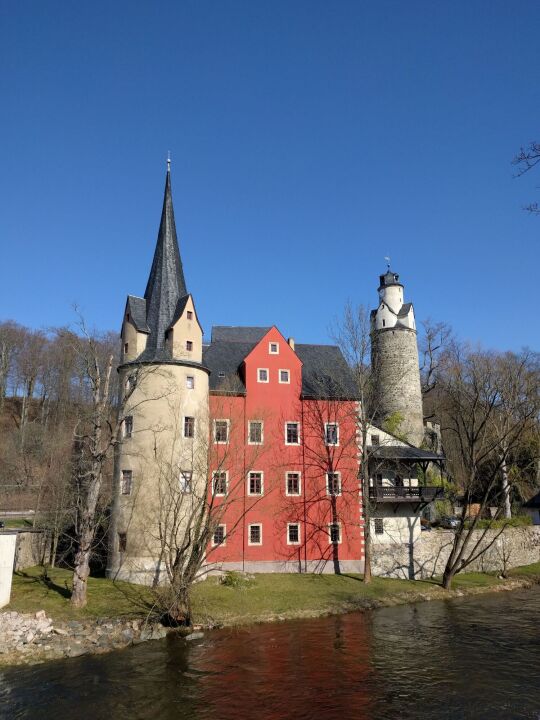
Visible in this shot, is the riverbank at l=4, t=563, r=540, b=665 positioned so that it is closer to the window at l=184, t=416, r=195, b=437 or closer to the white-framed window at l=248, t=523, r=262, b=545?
the white-framed window at l=248, t=523, r=262, b=545

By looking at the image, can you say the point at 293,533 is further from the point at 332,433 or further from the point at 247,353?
the point at 247,353

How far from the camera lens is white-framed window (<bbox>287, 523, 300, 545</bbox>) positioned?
3020 centimetres

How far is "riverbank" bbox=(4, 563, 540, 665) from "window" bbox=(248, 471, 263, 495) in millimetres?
4516

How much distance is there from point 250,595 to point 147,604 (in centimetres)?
501

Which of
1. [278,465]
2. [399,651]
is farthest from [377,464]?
[399,651]

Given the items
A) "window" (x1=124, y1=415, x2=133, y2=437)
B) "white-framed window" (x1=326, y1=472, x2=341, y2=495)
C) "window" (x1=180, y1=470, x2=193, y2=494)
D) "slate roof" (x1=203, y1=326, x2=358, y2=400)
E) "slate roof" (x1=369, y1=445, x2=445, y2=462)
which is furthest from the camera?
"slate roof" (x1=203, y1=326, x2=358, y2=400)

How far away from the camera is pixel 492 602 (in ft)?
89.6

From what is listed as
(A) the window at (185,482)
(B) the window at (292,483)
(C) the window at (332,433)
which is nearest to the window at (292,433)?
(C) the window at (332,433)

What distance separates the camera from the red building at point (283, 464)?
29703 mm

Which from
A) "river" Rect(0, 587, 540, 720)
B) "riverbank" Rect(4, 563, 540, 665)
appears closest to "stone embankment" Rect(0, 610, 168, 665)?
"riverbank" Rect(4, 563, 540, 665)

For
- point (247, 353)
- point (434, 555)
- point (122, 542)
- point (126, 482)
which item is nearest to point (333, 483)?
point (434, 555)

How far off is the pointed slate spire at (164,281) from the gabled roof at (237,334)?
4979 millimetres

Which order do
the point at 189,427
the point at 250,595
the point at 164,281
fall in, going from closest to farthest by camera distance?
the point at 250,595 < the point at 189,427 < the point at 164,281

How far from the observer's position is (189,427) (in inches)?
1125
